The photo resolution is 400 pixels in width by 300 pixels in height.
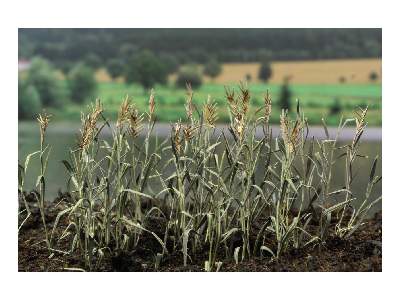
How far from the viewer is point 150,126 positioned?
121 inches

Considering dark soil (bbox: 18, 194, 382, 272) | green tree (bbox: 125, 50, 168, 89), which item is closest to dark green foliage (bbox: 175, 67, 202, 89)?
green tree (bbox: 125, 50, 168, 89)

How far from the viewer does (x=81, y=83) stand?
15242mm

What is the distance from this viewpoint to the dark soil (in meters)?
3.03

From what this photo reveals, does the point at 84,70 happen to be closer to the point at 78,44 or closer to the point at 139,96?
the point at 78,44

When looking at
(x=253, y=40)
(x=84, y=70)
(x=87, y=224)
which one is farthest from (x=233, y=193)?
(x=84, y=70)

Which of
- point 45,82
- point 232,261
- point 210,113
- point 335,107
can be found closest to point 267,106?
point 210,113

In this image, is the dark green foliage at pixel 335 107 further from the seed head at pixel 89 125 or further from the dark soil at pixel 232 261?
the seed head at pixel 89 125

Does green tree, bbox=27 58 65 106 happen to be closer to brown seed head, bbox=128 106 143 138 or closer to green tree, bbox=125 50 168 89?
green tree, bbox=125 50 168 89

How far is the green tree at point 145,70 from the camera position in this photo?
14352mm

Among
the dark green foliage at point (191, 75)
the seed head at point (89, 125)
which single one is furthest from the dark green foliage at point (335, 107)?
the seed head at point (89, 125)

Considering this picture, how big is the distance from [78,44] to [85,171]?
13084mm

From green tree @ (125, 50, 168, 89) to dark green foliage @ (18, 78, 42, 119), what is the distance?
2108 millimetres

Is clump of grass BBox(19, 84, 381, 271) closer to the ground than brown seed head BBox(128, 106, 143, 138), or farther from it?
closer to the ground

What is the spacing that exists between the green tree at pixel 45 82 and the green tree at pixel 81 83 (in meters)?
0.30
